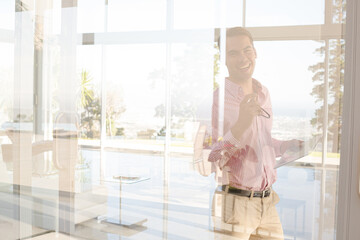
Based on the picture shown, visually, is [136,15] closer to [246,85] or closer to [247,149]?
[246,85]

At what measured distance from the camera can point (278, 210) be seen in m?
1.58

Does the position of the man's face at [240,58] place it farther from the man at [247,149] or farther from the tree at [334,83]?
the tree at [334,83]

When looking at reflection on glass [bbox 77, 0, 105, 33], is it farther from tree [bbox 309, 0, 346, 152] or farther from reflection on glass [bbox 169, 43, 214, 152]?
tree [bbox 309, 0, 346, 152]

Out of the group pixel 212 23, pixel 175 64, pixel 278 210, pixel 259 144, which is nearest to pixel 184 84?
pixel 175 64

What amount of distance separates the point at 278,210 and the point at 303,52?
636 millimetres

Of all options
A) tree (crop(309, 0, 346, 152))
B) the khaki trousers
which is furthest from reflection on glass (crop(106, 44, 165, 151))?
A: tree (crop(309, 0, 346, 152))

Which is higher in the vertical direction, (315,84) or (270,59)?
(270,59)

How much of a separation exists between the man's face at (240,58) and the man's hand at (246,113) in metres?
0.09

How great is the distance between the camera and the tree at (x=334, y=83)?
4.94 feet

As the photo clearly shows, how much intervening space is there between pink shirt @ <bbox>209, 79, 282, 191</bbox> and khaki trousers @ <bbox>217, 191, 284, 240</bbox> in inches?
2.2

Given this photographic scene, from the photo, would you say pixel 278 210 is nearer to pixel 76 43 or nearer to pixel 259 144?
pixel 259 144

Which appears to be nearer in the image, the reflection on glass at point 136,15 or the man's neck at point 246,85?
the man's neck at point 246,85

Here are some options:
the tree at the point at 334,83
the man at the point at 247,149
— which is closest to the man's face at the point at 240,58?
the man at the point at 247,149

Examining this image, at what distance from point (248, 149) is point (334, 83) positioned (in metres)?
0.43
